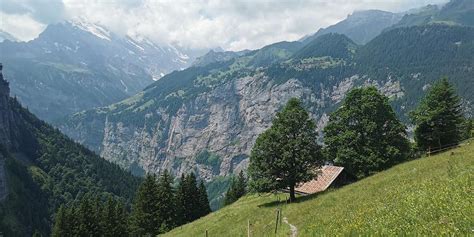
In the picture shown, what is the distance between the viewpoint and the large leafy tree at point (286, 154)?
55.3m

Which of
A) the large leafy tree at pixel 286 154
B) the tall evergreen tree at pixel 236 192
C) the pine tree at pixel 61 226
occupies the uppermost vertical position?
the large leafy tree at pixel 286 154

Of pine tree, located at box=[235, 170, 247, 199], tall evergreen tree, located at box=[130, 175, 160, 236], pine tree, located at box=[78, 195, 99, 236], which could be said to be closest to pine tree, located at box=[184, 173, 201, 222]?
tall evergreen tree, located at box=[130, 175, 160, 236]

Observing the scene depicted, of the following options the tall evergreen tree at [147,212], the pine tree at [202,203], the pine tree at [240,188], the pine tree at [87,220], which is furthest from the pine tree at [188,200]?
the pine tree at [240,188]

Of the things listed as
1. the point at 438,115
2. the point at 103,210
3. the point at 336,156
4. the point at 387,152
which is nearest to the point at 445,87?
the point at 438,115

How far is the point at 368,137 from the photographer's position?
63.4 meters

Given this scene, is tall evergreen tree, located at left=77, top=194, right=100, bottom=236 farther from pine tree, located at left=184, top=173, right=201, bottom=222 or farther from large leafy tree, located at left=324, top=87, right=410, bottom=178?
large leafy tree, located at left=324, top=87, right=410, bottom=178

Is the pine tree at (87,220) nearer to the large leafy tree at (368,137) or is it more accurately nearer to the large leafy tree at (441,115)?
the large leafy tree at (368,137)

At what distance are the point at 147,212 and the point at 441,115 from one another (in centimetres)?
6274

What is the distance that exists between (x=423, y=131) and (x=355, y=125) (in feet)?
46.1

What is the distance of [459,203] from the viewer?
15.1 m

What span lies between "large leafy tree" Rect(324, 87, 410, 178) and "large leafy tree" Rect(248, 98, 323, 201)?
27.2 feet

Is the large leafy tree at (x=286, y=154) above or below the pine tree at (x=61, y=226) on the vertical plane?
above

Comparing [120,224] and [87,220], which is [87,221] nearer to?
[87,220]

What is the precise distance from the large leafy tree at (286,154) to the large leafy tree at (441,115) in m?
22.5
